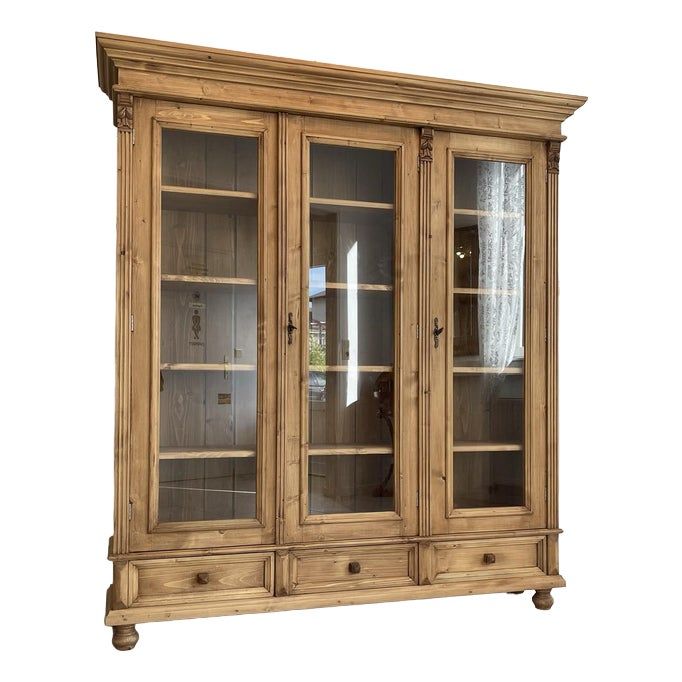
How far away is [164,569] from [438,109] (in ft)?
7.32

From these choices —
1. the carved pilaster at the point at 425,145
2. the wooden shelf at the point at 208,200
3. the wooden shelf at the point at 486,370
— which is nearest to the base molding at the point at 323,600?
the wooden shelf at the point at 486,370

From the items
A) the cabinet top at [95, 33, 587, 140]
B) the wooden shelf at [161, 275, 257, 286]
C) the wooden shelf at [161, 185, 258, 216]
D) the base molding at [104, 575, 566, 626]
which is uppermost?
the cabinet top at [95, 33, 587, 140]

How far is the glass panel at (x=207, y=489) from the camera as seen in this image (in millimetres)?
3252

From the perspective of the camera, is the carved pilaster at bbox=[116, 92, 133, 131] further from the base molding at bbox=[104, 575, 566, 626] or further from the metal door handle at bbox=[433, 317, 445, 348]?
the base molding at bbox=[104, 575, 566, 626]

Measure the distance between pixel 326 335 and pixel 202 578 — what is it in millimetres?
1100

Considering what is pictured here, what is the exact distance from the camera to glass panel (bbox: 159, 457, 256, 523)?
3.25 metres

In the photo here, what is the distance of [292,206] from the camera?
11.0ft

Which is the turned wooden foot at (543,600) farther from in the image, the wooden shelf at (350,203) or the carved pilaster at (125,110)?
the carved pilaster at (125,110)

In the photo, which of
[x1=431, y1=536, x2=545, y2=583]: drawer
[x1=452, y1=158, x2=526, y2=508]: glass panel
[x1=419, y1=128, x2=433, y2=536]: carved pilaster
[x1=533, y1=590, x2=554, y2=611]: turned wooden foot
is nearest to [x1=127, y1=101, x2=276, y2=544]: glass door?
[x1=419, y1=128, x2=433, y2=536]: carved pilaster

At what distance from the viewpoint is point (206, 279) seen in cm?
334

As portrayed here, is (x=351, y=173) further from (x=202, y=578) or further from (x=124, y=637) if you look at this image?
(x=124, y=637)

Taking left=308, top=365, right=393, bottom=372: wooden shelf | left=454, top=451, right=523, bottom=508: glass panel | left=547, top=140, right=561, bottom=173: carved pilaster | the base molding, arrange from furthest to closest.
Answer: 1. left=547, top=140, right=561, bottom=173: carved pilaster
2. left=454, top=451, right=523, bottom=508: glass panel
3. left=308, top=365, right=393, bottom=372: wooden shelf
4. the base molding

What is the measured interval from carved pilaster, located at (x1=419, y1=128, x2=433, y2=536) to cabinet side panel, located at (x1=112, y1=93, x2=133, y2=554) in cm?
122

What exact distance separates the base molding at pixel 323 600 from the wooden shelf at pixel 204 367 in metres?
0.92
